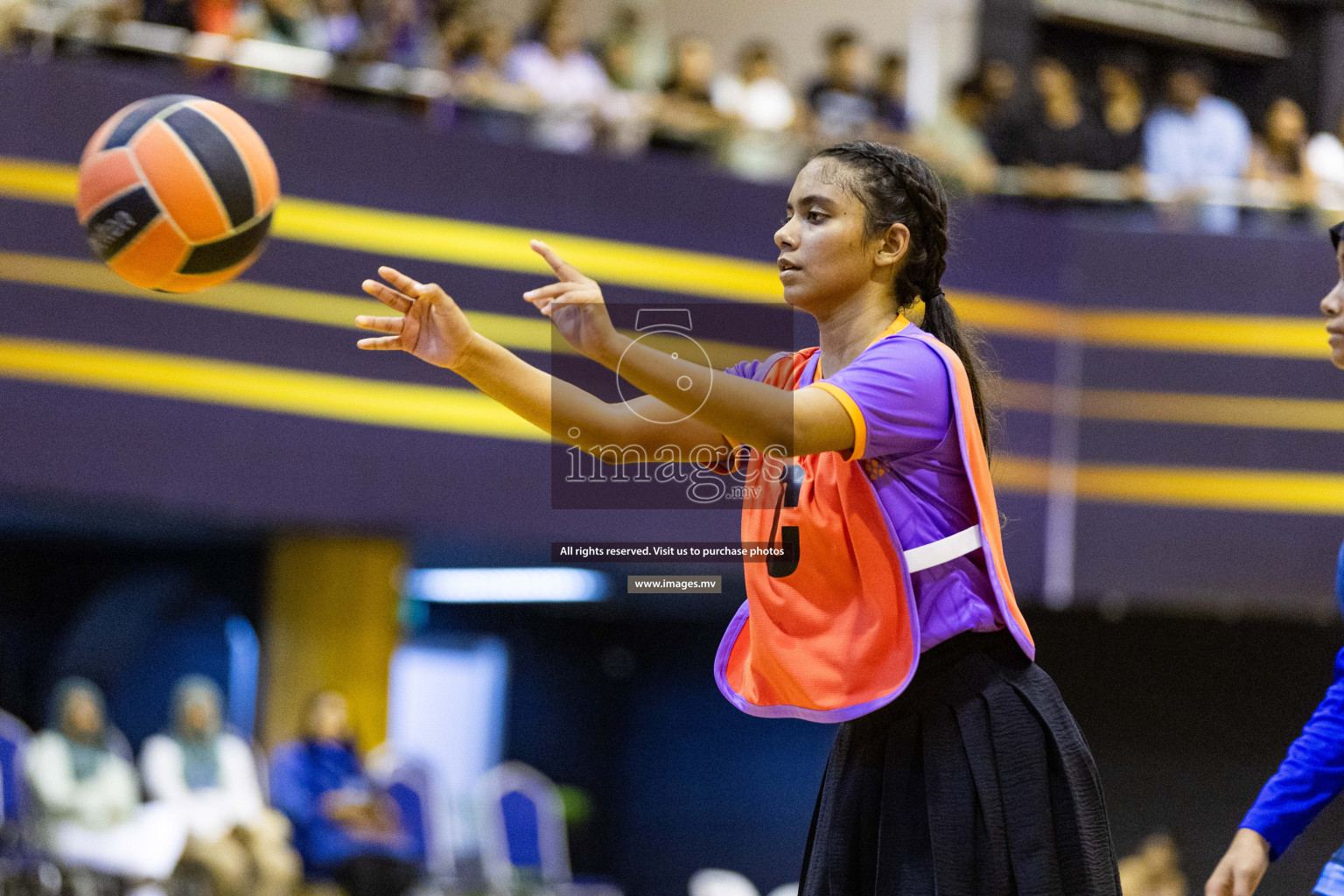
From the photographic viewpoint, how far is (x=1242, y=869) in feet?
8.09

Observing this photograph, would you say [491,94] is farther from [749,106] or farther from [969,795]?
[969,795]

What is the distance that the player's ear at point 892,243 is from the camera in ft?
7.87

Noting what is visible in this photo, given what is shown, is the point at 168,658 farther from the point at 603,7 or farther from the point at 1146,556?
the point at 1146,556

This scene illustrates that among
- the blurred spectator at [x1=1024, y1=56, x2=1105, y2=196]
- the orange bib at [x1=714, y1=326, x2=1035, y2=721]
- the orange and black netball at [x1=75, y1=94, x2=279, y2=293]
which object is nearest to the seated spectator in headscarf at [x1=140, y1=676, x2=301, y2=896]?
the orange and black netball at [x1=75, y1=94, x2=279, y2=293]

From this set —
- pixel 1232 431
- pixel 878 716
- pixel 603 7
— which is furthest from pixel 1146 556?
pixel 878 716

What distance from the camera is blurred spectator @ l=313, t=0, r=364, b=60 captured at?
8148 millimetres

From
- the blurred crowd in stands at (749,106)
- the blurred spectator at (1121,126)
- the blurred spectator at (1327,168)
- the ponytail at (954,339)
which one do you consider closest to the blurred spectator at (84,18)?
the blurred crowd in stands at (749,106)

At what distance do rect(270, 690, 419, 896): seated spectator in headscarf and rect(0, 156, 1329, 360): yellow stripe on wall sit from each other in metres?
2.72

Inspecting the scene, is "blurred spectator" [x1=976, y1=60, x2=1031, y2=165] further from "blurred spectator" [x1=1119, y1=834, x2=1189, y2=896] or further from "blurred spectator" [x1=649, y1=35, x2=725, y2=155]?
"blurred spectator" [x1=1119, y1=834, x2=1189, y2=896]

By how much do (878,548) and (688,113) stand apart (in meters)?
6.93

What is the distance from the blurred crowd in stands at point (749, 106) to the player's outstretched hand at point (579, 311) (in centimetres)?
630

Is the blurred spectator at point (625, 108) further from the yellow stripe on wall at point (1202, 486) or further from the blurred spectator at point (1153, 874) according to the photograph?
the blurred spectator at point (1153, 874)

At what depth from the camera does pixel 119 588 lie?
10586 mm

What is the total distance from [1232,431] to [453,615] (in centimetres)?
629
